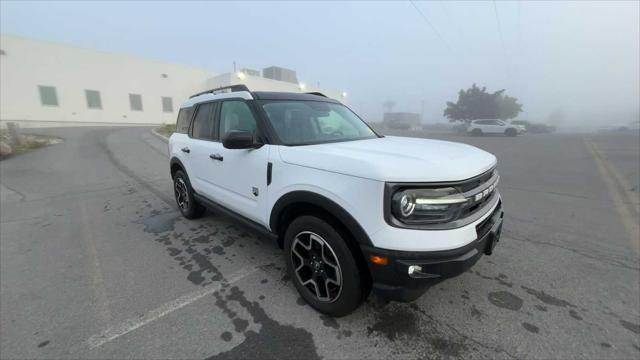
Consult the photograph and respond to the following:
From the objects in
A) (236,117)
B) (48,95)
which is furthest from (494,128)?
(48,95)

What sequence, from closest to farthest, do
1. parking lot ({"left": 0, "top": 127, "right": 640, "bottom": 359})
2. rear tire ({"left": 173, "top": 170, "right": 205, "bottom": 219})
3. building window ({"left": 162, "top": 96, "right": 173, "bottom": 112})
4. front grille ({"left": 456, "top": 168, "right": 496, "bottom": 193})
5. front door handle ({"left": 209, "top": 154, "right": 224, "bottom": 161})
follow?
front grille ({"left": 456, "top": 168, "right": 496, "bottom": 193})
parking lot ({"left": 0, "top": 127, "right": 640, "bottom": 359})
front door handle ({"left": 209, "top": 154, "right": 224, "bottom": 161})
rear tire ({"left": 173, "top": 170, "right": 205, "bottom": 219})
building window ({"left": 162, "top": 96, "right": 173, "bottom": 112})

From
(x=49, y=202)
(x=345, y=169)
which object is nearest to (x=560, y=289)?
(x=345, y=169)

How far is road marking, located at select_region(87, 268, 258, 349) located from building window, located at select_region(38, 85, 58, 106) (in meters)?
29.7

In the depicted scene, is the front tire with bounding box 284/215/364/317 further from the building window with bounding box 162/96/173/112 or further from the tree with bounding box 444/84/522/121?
the tree with bounding box 444/84/522/121

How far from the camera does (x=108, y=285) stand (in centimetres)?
277

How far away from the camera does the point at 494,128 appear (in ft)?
81.9

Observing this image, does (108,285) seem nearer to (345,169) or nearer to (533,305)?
(345,169)

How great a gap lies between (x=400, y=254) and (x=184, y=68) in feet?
115

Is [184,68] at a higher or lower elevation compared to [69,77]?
higher

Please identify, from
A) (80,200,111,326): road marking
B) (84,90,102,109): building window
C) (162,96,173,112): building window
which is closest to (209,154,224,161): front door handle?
(80,200,111,326): road marking

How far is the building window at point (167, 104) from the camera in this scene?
29.4 metres

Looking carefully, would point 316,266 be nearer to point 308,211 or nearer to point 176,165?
point 308,211

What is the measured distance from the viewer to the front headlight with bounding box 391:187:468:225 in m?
1.79

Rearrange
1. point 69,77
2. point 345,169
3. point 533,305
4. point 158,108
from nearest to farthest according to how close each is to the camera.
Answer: point 345,169 < point 533,305 < point 69,77 < point 158,108
